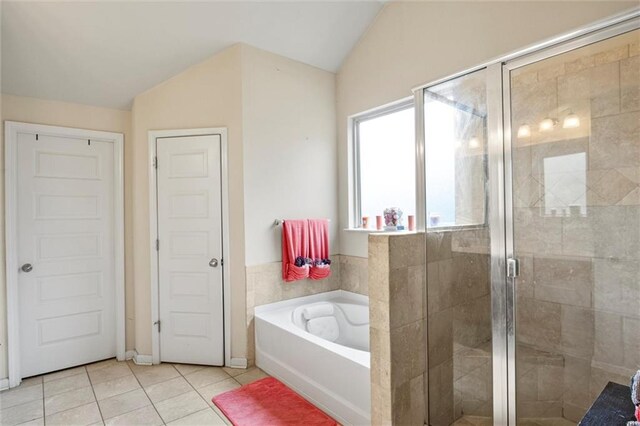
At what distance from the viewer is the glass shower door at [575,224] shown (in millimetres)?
1536

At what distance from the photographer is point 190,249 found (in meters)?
2.91

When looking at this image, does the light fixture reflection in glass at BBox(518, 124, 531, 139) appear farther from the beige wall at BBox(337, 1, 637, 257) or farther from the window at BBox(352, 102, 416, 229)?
the window at BBox(352, 102, 416, 229)

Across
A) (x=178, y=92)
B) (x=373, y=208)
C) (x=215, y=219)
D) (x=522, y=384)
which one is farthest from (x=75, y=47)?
(x=522, y=384)

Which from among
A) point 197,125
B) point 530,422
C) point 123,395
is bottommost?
point 123,395

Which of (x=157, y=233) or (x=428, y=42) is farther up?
(x=428, y=42)

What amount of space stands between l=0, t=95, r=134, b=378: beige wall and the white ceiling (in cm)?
7

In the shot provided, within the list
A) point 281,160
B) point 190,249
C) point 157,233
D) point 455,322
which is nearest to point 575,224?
point 455,322

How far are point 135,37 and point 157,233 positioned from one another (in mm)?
1592

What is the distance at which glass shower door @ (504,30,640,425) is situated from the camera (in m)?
1.54

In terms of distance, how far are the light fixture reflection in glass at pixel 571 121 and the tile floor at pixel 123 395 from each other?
2618mm

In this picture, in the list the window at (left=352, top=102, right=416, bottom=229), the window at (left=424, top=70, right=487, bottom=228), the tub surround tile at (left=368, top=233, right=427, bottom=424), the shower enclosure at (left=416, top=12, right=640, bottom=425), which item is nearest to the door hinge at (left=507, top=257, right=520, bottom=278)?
the shower enclosure at (left=416, top=12, right=640, bottom=425)

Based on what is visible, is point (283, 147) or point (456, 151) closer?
point (456, 151)

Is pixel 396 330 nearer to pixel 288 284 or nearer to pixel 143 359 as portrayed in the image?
pixel 288 284

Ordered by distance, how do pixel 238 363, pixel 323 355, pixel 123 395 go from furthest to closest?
pixel 238 363 → pixel 123 395 → pixel 323 355
